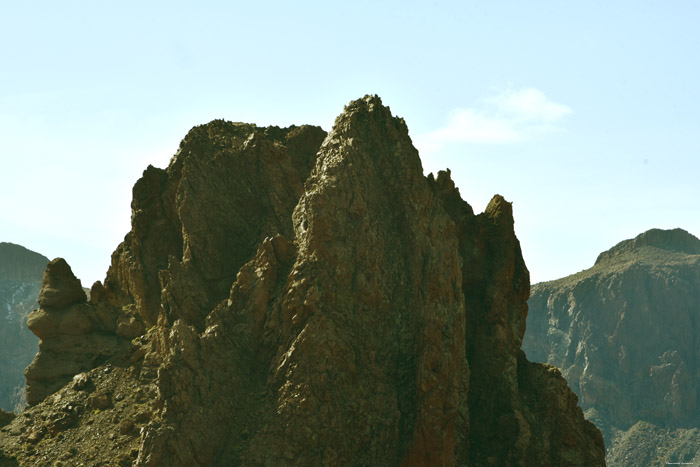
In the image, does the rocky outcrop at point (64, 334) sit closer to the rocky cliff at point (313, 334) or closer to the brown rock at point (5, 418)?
the rocky cliff at point (313, 334)

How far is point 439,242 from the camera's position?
235 ft

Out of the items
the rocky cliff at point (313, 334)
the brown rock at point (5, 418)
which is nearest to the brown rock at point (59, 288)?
the rocky cliff at point (313, 334)

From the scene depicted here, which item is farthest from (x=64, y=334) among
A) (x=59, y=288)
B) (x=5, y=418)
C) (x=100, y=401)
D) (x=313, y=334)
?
(x=313, y=334)

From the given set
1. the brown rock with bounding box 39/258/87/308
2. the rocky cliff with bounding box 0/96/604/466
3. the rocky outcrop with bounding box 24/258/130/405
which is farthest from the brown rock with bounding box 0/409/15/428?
the brown rock with bounding box 39/258/87/308

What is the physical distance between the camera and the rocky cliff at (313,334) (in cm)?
6550

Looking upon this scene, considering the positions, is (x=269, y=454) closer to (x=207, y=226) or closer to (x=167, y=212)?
(x=207, y=226)

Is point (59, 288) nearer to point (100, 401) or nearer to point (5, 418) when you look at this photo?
point (5, 418)

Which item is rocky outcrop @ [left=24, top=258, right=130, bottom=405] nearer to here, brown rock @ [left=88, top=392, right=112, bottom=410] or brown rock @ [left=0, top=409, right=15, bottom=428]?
brown rock @ [left=0, top=409, right=15, bottom=428]

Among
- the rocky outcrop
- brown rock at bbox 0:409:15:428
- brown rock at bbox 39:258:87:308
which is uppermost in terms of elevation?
brown rock at bbox 39:258:87:308

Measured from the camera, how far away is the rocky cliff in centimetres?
6550

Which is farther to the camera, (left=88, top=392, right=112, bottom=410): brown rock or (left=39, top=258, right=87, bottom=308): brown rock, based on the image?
(left=39, top=258, right=87, bottom=308): brown rock

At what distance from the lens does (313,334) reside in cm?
6600

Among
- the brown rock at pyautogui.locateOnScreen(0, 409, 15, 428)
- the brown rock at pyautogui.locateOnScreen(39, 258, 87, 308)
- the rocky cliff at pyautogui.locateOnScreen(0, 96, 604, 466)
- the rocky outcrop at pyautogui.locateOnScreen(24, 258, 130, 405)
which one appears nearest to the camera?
the rocky cliff at pyautogui.locateOnScreen(0, 96, 604, 466)

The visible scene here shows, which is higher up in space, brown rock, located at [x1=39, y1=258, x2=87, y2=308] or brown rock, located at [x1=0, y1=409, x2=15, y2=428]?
brown rock, located at [x1=39, y1=258, x2=87, y2=308]
